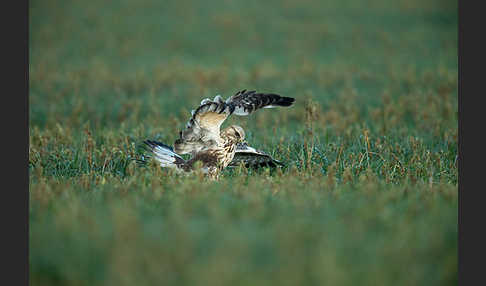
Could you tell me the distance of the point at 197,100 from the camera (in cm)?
1207

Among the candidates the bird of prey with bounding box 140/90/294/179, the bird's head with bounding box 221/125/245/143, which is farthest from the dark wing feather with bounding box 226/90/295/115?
the bird's head with bounding box 221/125/245/143

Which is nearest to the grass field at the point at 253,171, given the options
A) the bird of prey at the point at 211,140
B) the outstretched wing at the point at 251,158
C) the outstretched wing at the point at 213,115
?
the outstretched wing at the point at 251,158

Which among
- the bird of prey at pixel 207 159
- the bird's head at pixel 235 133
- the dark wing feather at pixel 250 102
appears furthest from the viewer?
the bird's head at pixel 235 133

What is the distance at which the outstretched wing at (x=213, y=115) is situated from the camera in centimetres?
566

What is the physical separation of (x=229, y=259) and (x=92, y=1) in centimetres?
2348

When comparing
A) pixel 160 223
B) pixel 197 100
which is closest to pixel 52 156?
pixel 160 223

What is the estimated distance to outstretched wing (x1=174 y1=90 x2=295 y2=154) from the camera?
5.66 meters

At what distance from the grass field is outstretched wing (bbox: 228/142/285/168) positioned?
0.22 metres

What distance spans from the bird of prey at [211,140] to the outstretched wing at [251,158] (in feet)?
0.44

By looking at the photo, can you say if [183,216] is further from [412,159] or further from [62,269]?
[412,159]

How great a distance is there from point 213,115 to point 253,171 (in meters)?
1.09

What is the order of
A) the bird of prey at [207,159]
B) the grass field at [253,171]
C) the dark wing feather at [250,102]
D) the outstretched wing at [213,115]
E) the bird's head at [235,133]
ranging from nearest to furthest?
1. the grass field at [253,171]
2. the outstretched wing at [213,115]
3. the dark wing feather at [250,102]
4. the bird of prey at [207,159]
5. the bird's head at [235,133]

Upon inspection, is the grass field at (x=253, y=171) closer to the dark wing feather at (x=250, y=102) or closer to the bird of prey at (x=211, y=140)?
the bird of prey at (x=211, y=140)
